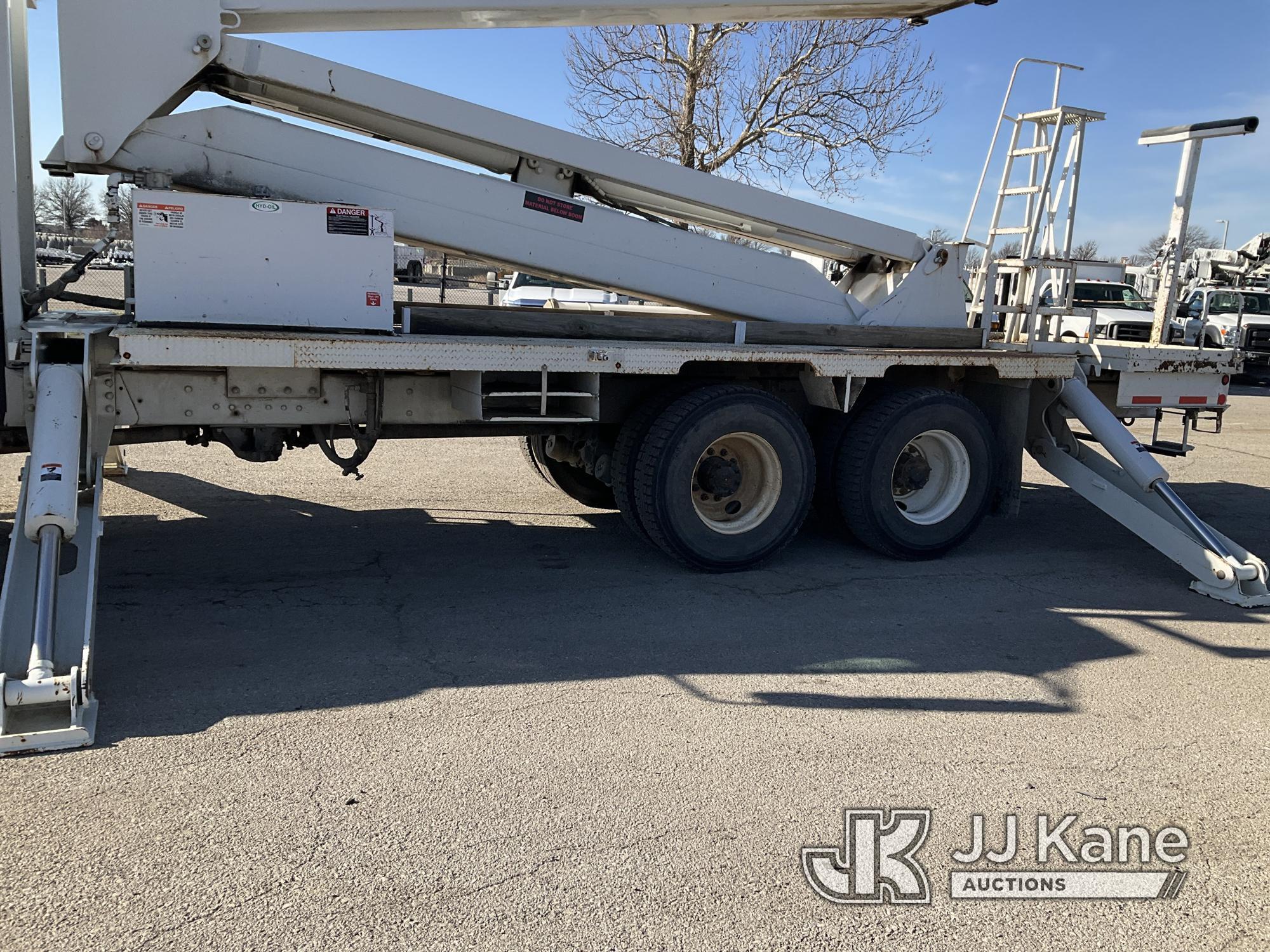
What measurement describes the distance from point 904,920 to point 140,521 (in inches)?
233

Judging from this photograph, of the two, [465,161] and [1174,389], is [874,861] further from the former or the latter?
[1174,389]

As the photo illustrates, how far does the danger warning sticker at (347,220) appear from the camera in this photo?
5223mm

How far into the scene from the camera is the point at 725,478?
638cm

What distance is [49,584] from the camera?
410 centimetres

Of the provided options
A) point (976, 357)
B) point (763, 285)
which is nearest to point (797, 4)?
point (763, 285)

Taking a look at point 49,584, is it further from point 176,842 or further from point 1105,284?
point 1105,284

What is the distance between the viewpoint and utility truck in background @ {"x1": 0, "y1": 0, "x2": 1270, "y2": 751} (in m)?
4.98

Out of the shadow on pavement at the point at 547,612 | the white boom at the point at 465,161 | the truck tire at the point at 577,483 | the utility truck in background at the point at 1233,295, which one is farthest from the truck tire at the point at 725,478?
the utility truck in background at the point at 1233,295

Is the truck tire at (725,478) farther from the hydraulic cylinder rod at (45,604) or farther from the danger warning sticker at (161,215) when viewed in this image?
the hydraulic cylinder rod at (45,604)

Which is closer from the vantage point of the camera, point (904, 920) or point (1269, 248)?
point (904, 920)

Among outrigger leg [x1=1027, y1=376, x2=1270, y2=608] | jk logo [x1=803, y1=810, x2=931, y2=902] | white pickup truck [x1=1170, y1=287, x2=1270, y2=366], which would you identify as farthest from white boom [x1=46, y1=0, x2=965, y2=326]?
white pickup truck [x1=1170, y1=287, x2=1270, y2=366]

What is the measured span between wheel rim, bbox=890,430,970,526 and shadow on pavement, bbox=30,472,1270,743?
39 cm

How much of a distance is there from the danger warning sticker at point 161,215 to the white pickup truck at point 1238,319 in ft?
65.3

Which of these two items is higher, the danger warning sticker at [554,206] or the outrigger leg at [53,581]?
the danger warning sticker at [554,206]
